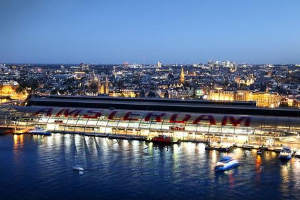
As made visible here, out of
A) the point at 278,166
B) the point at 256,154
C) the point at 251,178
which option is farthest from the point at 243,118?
the point at 251,178

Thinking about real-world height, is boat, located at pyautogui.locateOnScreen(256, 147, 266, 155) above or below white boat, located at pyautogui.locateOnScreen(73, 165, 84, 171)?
above

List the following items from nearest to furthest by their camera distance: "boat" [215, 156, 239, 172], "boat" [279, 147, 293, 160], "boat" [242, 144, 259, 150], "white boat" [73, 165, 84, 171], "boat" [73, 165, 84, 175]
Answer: "boat" [73, 165, 84, 175] < "white boat" [73, 165, 84, 171] < "boat" [215, 156, 239, 172] < "boat" [279, 147, 293, 160] < "boat" [242, 144, 259, 150]

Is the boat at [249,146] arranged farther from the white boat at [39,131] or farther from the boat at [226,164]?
the white boat at [39,131]

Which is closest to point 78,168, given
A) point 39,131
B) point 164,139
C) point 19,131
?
point 164,139

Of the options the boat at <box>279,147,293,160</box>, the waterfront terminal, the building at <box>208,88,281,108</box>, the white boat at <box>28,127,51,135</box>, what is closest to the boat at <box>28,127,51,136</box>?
the white boat at <box>28,127,51,135</box>

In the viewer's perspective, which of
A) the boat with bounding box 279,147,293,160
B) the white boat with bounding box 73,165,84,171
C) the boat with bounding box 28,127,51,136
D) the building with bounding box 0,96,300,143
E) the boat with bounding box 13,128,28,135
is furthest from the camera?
the boat with bounding box 13,128,28,135

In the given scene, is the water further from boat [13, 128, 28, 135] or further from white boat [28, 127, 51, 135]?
boat [13, 128, 28, 135]

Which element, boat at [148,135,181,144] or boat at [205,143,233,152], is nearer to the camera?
boat at [205,143,233,152]
